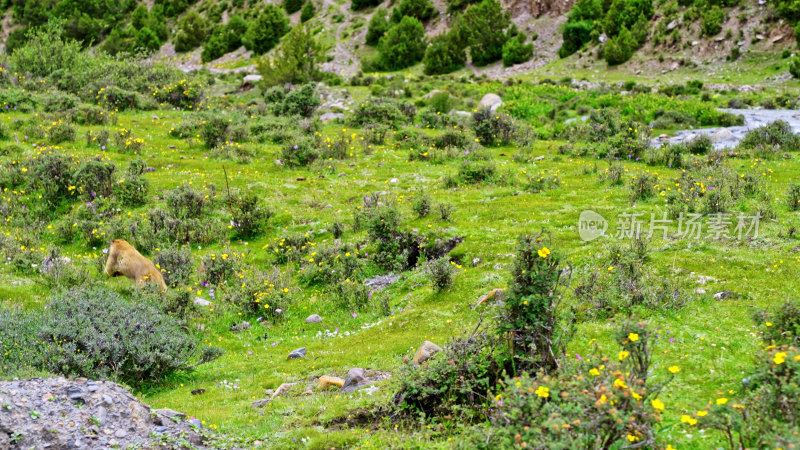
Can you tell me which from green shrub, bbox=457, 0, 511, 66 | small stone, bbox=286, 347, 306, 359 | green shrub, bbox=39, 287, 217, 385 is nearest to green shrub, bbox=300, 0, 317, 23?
green shrub, bbox=457, 0, 511, 66

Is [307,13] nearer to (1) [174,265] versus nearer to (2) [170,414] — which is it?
(1) [174,265]

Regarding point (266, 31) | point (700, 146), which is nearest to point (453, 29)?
point (266, 31)

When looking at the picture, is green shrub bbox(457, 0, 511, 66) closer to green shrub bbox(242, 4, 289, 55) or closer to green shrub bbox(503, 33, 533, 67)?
green shrub bbox(503, 33, 533, 67)

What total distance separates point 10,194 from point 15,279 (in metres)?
5.45

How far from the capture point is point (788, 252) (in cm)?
1062

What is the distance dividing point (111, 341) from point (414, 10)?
212 ft

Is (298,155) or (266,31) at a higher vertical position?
(266,31)

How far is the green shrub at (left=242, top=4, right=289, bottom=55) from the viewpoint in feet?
230

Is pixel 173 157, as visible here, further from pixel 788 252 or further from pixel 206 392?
pixel 788 252

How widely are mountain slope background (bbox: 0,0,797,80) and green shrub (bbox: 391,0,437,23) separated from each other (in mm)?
128

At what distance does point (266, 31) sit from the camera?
7044 cm

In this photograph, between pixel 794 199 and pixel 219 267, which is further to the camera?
pixel 219 267

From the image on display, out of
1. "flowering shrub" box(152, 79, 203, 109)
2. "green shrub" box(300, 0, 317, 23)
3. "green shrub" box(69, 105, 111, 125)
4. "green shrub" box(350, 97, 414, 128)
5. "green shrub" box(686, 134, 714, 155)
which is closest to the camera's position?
"green shrub" box(686, 134, 714, 155)

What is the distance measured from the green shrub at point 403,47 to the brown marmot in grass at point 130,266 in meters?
48.0
